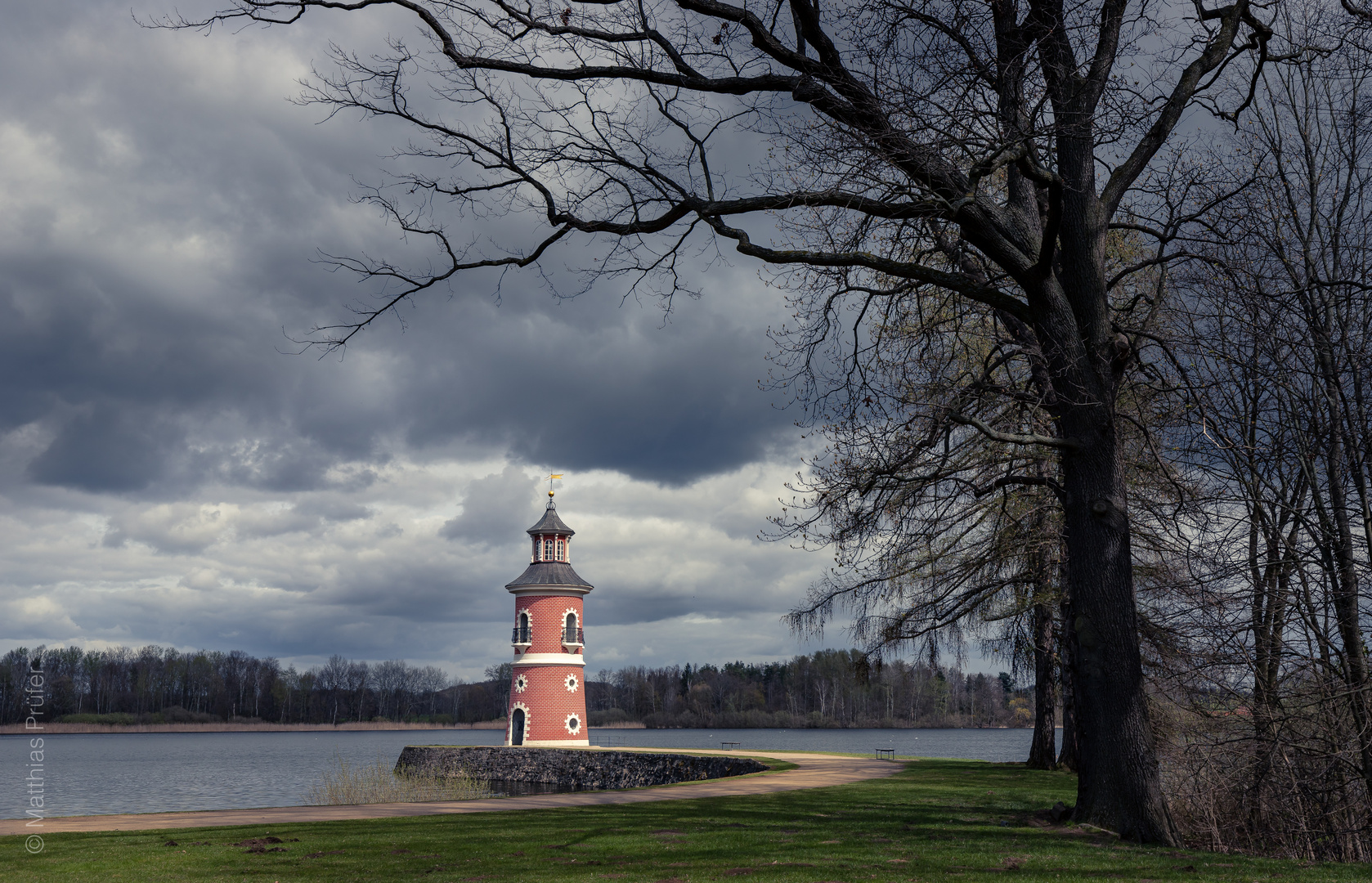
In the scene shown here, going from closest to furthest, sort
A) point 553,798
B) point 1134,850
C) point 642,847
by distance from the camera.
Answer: point 1134,850 → point 642,847 → point 553,798

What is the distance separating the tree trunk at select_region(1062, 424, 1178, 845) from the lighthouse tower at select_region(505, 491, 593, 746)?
3230cm

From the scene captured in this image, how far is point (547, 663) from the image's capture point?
41.2m

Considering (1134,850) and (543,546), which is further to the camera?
(543,546)

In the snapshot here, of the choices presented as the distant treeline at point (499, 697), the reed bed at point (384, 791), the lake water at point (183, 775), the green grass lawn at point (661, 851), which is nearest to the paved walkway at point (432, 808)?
the green grass lawn at point (661, 851)

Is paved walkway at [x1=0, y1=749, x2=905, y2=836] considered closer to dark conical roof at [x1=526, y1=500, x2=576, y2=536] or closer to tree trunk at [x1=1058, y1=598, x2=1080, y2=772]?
tree trunk at [x1=1058, y1=598, x2=1080, y2=772]

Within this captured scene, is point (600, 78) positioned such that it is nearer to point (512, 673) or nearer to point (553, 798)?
point (553, 798)

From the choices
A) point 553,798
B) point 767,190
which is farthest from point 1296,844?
point 553,798

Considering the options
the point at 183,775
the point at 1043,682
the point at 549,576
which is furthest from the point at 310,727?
the point at 1043,682

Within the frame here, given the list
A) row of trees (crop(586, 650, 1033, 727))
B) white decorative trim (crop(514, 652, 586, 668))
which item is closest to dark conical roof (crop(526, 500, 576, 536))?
white decorative trim (crop(514, 652, 586, 668))

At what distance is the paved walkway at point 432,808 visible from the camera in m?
13.4

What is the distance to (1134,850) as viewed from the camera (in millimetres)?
9336

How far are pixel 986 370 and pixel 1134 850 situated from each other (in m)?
6.05

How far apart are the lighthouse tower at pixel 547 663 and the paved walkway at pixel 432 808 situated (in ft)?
60.7

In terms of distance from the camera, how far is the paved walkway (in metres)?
13.4
